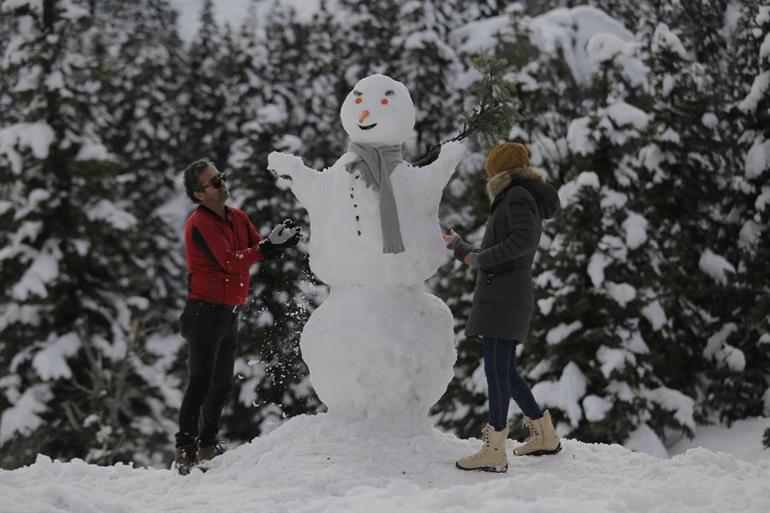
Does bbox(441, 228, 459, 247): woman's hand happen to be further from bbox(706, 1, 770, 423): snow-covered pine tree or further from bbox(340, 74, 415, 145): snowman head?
bbox(706, 1, 770, 423): snow-covered pine tree

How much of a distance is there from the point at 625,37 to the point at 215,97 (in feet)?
62.7

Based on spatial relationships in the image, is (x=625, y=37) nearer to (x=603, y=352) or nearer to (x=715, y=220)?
(x=715, y=220)

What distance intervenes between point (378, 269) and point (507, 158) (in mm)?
1215

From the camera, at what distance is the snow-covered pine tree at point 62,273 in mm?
12336

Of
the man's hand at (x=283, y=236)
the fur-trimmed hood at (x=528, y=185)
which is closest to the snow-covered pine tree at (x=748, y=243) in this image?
the fur-trimmed hood at (x=528, y=185)

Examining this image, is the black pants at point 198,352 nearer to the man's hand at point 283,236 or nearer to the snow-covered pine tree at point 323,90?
the man's hand at point 283,236

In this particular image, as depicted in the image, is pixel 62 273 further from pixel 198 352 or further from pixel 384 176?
pixel 384 176

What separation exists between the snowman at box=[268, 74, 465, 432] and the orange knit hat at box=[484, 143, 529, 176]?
0.51 metres

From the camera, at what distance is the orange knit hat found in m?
5.18

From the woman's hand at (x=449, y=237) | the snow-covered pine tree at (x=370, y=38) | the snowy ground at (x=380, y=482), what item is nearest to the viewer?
the snowy ground at (x=380, y=482)

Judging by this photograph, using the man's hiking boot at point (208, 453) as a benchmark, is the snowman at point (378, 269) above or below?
above

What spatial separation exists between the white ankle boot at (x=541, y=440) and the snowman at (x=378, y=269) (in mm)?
→ 728

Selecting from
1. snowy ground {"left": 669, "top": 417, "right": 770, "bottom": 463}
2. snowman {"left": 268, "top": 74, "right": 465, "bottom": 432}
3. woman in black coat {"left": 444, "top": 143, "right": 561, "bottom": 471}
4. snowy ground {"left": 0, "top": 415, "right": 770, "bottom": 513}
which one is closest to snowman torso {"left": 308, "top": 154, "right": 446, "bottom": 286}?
snowman {"left": 268, "top": 74, "right": 465, "bottom": 432}

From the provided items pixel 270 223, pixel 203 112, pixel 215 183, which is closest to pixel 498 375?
pixel 215 183
